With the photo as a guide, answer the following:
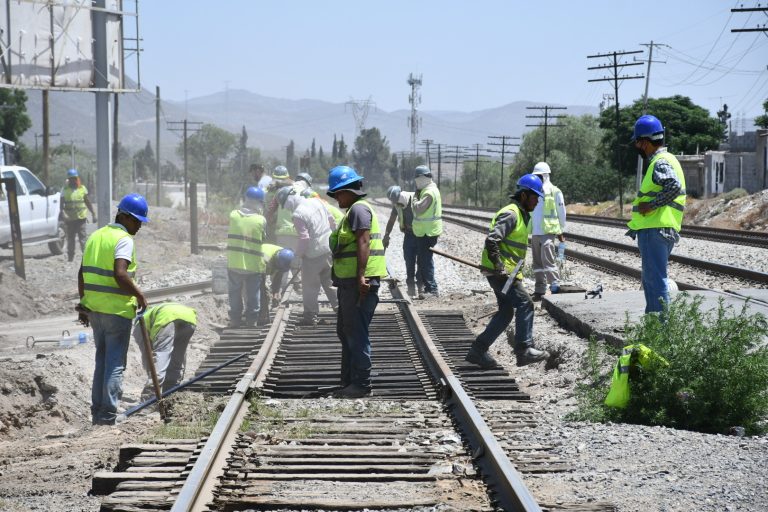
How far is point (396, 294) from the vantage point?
53.8 feet

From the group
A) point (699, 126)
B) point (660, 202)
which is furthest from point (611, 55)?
point (660, 202)

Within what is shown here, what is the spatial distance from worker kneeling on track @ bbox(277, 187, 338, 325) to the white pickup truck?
10.7 metres

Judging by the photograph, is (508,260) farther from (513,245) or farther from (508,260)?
(513,245)

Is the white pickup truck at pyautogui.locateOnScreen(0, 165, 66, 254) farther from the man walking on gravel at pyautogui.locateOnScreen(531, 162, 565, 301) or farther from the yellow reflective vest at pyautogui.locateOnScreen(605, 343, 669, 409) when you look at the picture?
the yellow reflective vest at pyautogui.locateOnScreen(605, 343, 669, 409)

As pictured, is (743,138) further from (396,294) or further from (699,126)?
(396,294)

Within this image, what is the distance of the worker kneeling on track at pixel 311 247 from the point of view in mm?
13266

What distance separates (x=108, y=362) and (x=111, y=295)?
0.61 m

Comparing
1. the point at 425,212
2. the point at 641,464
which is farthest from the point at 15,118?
the point at 641,464

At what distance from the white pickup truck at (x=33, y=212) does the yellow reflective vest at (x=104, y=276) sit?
13595mm

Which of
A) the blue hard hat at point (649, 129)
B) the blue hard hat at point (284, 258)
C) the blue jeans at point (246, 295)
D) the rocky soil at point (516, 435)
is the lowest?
the rocky soil at point (516, 435)

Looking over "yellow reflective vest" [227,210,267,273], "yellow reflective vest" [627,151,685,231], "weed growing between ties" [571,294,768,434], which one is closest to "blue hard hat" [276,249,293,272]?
"yellow reflective vest" [227,210,267,273]

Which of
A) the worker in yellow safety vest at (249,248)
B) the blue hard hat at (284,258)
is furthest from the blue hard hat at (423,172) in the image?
the worker in yellow safety vest at (249,248)

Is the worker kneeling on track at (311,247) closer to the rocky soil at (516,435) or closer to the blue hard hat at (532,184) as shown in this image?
the rocky soil at (516,435)

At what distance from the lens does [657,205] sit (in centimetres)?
952
